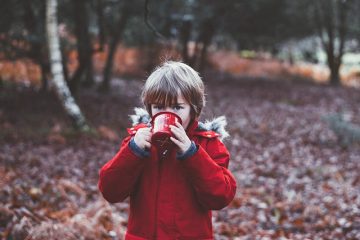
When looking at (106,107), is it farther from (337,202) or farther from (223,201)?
(223,201)

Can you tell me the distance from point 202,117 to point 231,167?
3.83 m

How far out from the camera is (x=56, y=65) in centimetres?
1033

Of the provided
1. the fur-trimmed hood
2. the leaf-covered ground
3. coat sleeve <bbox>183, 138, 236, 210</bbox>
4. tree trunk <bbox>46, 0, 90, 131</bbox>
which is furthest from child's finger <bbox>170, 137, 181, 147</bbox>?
tree trunk <bbox>46, 0, 90, 131</bbox>

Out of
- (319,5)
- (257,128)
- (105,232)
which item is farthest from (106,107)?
(319,5)

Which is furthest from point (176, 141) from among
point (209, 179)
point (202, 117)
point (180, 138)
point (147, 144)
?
point (202, 117)

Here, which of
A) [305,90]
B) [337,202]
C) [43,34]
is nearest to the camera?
[337,202]

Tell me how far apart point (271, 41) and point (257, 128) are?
1472cm

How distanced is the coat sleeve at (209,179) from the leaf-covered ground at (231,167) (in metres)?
1.91

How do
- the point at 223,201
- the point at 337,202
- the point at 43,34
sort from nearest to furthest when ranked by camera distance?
the point at 223,201 < the point at 337,202 < the point at 43,34

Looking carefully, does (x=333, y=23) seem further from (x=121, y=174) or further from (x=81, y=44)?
(x=121, y=174)

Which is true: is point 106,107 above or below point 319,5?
below

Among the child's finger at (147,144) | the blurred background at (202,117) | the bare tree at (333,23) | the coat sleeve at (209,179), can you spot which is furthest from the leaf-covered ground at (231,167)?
the bare tree at (333,23)

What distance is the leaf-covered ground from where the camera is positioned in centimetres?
528

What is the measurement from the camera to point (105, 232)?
4836 millimetres
